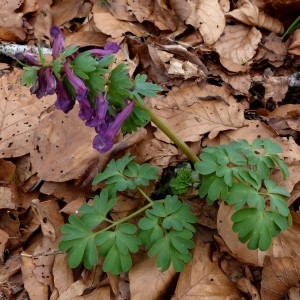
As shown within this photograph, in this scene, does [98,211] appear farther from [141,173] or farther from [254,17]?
[254,17]

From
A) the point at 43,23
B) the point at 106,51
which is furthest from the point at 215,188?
the point at 43,23

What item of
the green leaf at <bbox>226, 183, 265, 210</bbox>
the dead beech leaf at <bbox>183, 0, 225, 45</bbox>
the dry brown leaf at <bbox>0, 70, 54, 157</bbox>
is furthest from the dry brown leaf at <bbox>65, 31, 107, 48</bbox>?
the green leaf at <bbox>226, 183, 265, 210</bbox>

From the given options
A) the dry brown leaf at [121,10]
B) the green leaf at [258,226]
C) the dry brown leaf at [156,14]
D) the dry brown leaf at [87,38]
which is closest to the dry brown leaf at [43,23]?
the dry brown leaf at [87,38]

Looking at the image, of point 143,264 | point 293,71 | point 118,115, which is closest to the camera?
point 118,115

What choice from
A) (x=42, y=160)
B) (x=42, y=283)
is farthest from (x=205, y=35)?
(x=42, y=283)

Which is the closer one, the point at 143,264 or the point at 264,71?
the point at 143,264

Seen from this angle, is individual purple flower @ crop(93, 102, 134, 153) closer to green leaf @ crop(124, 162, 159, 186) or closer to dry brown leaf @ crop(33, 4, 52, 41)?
green leaf @ crop(124, 162, 159, 186)

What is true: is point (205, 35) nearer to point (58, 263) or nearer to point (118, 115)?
point (118, 115)
